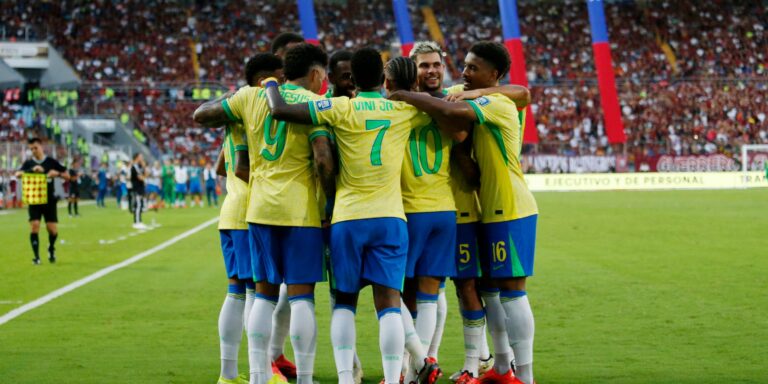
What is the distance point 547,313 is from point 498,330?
12.4 ft

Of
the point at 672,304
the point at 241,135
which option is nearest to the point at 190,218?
A: the point at 672,304

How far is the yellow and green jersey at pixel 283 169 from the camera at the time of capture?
6.64m

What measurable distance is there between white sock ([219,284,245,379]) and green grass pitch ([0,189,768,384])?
0.61 m

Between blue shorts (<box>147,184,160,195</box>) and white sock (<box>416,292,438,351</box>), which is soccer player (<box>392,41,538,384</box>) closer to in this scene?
white sock (<box>416,292,438,351</box>)

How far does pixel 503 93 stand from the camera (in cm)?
712

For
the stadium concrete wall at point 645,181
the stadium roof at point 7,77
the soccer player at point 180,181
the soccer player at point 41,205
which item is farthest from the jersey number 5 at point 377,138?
the stadium roof at point 7,77

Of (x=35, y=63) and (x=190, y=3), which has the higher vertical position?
(x=190, y=3)

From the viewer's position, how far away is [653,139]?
53344 millimetres

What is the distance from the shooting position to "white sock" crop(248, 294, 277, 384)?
6.84 m

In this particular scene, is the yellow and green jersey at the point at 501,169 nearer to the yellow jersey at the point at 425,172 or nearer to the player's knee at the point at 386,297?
the yellow jersey at the point at 425,172

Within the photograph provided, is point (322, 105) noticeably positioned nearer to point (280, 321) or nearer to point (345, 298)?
point (345, 298)

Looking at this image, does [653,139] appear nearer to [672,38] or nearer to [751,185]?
[751,185]

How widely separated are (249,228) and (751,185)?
43.9 metres

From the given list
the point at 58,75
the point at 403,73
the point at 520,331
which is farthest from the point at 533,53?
the point at 403,73
